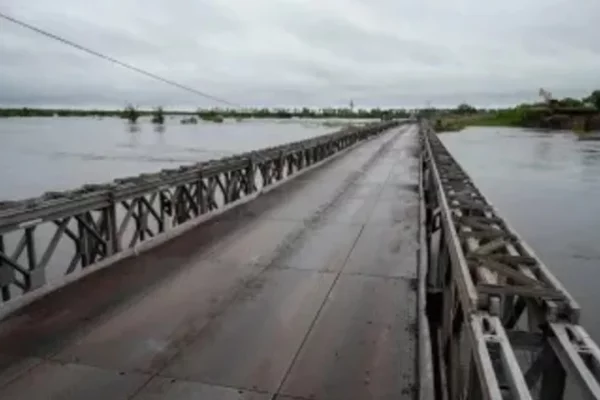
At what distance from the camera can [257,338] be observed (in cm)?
560

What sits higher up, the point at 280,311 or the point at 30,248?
the point at 30,248

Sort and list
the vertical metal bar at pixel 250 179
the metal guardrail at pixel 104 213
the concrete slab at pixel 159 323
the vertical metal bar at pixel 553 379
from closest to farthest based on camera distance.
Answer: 1. the vertical metal bar at pixel 553 379
2. the concrete slab at pixel 159 323
3. the metal guardrail at pixel 104 213
4. the vertical metal bar at pixel 250 179

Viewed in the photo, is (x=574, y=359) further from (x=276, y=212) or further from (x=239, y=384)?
(x=276, y=212)

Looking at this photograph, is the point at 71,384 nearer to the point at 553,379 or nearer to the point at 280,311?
the point at 280,311

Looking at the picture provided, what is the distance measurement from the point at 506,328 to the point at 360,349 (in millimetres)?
1463

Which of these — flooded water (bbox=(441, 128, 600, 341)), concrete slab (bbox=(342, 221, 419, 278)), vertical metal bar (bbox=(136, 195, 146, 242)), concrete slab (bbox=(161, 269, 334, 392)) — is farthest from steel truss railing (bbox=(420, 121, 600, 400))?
vertical metal bar (bbox=(136, 195, 146, 242))

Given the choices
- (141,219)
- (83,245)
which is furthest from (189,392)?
(141,219)

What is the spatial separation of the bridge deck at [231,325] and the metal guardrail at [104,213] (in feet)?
2.09

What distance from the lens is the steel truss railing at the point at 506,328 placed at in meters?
3.18

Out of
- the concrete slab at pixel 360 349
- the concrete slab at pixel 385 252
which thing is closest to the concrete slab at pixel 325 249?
the concrete slab at pixel 385 252

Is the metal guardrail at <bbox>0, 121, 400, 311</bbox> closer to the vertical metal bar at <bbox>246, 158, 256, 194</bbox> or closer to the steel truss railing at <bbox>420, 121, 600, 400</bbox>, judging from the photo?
the vertical metal bar at <bbox>246, 158, 256, 194</bbox>

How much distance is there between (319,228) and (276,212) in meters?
2.05

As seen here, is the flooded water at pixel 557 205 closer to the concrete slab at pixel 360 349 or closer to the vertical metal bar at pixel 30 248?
the concrete slab at pixel 360 349

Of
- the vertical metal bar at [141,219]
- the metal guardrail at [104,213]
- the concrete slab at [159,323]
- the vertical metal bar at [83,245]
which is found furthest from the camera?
the vertical metal bar at [141,219]
